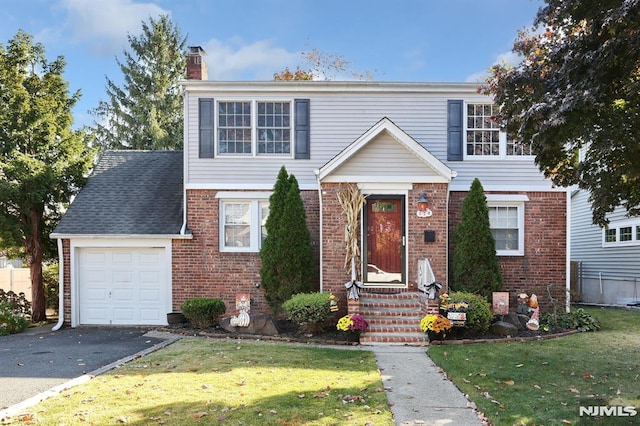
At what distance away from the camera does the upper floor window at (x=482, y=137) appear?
44.0ft

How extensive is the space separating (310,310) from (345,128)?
5.19 meters

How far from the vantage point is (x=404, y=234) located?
40.5 ft

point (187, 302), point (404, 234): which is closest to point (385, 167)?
point (404, 234)

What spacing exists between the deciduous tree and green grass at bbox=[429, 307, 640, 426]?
2358 mm

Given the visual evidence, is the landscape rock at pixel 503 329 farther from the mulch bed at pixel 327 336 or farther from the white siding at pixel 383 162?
the white siding at pixel 383 162

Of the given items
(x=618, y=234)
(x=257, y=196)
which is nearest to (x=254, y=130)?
(x=257, y=196)

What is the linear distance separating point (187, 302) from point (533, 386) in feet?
26.7

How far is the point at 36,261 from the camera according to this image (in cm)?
1448

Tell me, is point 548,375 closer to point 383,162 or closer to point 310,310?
point 310,310

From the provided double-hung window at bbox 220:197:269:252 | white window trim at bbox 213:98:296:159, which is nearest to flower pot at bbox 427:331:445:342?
double-hung window at bbox 220:197:269:252

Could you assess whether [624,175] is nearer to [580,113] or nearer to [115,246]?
[580,113]

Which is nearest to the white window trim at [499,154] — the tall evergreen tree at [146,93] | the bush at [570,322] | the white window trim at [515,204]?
the white window trim at [515,204]

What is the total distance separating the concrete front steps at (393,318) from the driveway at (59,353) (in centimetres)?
432

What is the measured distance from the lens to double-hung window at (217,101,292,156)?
1338cm
